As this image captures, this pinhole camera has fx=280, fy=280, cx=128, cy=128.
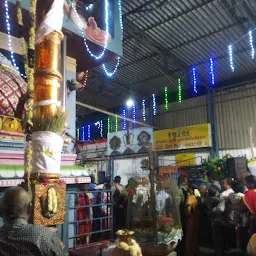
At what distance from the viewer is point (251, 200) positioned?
5297 millimetres

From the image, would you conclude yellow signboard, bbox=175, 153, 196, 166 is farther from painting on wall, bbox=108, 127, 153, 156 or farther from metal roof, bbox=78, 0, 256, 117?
metal roof, bbox=78, 0, 256, 117

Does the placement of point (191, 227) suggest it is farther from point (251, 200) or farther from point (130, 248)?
point (130, 248)

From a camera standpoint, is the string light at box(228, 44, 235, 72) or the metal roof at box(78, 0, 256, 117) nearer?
the metal roof at box(78, 0, 256, 117)

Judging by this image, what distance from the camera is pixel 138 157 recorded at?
15906 millimetres

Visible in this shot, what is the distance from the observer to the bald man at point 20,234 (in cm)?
189

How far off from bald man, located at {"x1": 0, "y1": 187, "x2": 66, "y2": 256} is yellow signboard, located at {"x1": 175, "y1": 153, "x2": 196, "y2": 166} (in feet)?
41.2

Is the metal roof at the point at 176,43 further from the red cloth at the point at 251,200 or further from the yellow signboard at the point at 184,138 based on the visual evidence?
the red cloth at the point at 251,200

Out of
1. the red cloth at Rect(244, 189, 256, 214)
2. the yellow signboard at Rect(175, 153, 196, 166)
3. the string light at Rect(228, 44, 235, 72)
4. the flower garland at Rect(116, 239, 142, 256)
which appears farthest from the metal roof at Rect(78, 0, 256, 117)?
the flower garland at Rect(116, 239, 142, 256)

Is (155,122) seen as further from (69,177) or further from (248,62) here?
(69,177)

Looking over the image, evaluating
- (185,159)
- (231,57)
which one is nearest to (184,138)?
(185,159)

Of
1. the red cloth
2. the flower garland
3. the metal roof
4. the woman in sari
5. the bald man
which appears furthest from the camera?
the metal roof

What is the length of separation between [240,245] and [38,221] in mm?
5197

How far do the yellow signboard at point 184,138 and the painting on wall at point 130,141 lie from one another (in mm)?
731

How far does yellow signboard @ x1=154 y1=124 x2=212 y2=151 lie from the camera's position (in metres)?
13.6
